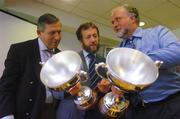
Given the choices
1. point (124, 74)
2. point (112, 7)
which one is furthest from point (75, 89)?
point (112, 7)

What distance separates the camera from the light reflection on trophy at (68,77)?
75cm

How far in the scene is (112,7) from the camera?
2.64 m

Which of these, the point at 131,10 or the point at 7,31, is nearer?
the point at 131,10

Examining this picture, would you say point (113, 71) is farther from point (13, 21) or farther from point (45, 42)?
point (13, 21)

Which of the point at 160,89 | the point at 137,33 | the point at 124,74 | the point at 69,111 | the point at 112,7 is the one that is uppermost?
the point at 112,7

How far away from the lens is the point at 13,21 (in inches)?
78.7

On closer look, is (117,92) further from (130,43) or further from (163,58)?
(130,43)

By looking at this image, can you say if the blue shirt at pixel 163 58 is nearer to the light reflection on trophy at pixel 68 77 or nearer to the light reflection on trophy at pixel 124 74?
the light reflection on trophy at pixel 124 74

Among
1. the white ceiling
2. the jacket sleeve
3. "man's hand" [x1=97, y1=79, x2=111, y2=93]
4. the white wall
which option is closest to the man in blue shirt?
"man's hand" [x1=97, y1=79, x2=111, y2=93]

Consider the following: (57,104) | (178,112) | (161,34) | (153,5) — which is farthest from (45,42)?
(153,5)

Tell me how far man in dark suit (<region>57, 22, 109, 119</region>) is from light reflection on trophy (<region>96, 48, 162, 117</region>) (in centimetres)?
10

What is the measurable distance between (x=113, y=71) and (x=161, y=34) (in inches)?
17.2

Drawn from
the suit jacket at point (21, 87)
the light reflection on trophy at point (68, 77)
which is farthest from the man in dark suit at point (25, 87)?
the light reflection on trophy at point (68, 77)

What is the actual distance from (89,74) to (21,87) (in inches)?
12.9
